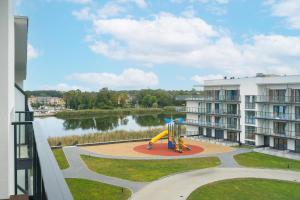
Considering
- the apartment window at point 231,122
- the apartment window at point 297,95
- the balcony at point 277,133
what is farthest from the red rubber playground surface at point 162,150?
the apartment window at point 297,95

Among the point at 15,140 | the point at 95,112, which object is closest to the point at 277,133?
the point at 15,140

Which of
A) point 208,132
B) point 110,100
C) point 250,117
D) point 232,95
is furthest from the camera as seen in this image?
point 110,100

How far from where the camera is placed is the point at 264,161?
2270 cm

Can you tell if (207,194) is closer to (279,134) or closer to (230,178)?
(230,178)

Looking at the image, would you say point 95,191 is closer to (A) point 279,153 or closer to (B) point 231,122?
(A) point 279,153

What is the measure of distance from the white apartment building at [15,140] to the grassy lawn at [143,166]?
11821 mm

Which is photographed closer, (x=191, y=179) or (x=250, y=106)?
(x=191, y=179)

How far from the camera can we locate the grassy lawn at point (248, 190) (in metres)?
14.8

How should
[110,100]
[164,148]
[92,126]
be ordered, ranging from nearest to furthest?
[164,148]
[92,126]
[110,100]

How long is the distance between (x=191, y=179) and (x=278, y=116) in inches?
493

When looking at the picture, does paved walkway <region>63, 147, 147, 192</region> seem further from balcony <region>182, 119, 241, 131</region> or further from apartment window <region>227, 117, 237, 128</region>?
apartment window <region>227, 117, 237, 128</region>

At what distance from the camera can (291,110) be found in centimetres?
2553

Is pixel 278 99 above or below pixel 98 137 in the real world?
above

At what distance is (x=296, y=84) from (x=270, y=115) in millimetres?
3464
